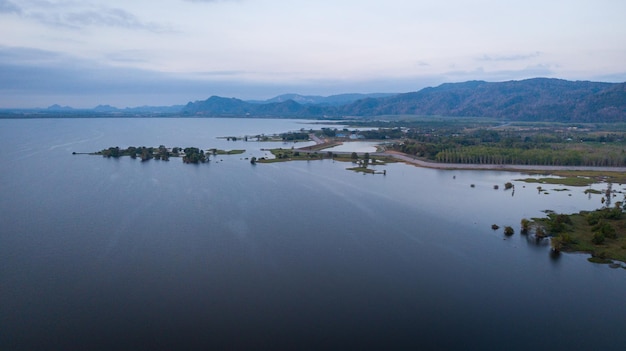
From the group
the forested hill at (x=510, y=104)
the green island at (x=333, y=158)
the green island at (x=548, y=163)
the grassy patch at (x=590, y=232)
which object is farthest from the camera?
the forested hill at (x=510, y=104)

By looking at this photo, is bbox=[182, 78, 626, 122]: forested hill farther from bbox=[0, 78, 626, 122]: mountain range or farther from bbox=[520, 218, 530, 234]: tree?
bbox=[520, 218, 530, 234]: tree

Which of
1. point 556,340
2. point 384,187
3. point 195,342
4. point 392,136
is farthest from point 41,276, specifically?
point 392,136

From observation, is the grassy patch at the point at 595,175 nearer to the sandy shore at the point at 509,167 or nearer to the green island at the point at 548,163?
the green island at the point at 548,163

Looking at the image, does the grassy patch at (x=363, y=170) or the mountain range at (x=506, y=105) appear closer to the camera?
the grassy patch at (x=363, y=170)

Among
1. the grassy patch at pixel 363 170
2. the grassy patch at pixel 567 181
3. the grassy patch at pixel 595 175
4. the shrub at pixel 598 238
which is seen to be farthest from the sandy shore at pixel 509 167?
the shrub at pixel 598 238

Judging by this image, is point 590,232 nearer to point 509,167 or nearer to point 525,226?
point 525,226
